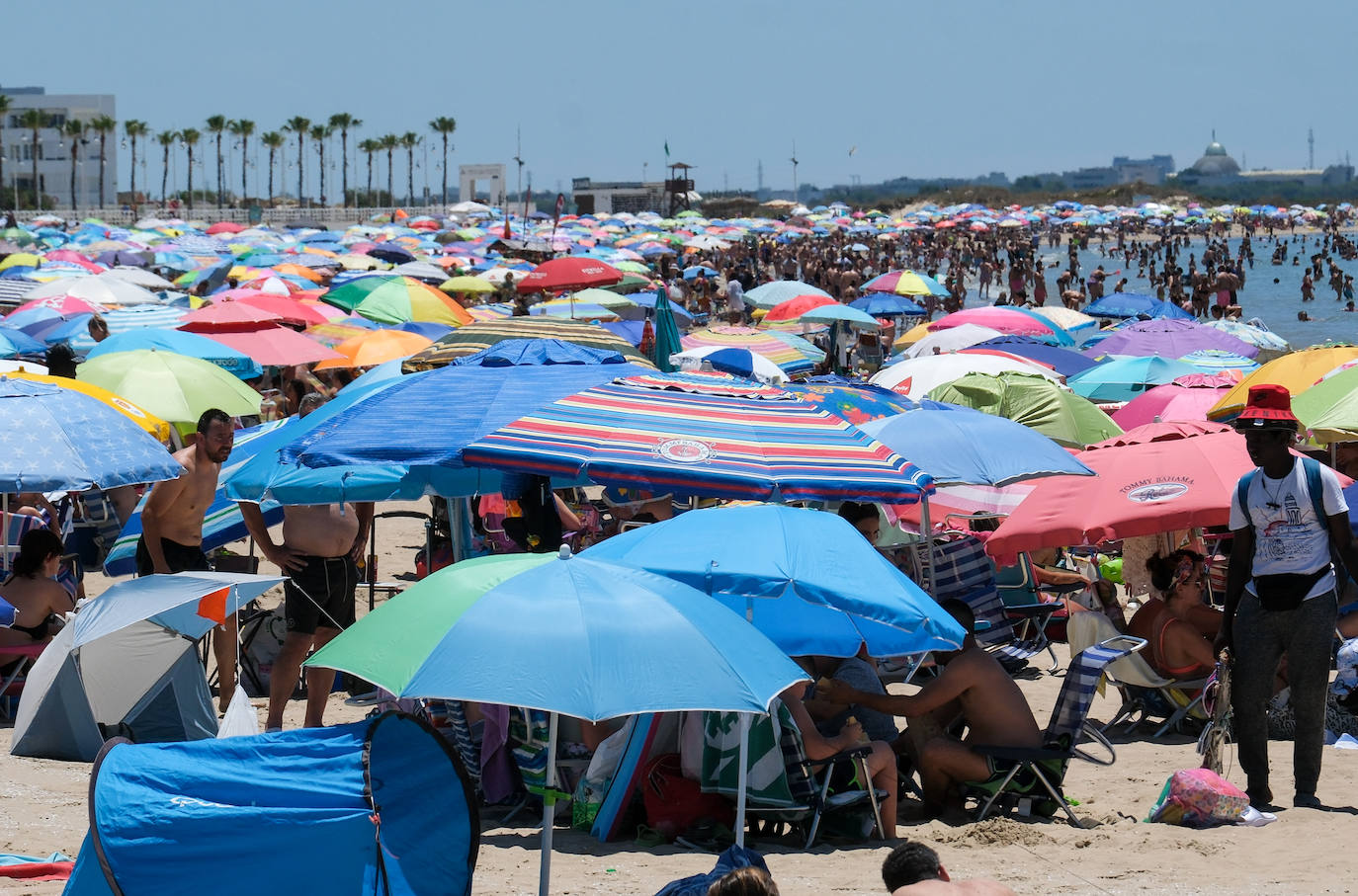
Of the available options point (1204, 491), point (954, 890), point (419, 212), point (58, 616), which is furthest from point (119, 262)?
point (419, 212)

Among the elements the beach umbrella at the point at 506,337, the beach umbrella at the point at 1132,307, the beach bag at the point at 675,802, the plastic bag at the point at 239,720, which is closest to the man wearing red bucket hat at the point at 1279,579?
the beach bag at the point at 675,802

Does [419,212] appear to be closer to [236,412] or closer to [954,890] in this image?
[236,412]

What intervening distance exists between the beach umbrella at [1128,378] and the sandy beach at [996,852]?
737 centimetres

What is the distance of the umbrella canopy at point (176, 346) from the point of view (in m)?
11.7

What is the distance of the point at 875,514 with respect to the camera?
7176 mm

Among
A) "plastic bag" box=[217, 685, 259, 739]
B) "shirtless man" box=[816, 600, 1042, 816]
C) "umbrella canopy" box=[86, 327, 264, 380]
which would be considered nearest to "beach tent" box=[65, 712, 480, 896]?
"plastic bag" box=[217, 685, 259, 739]

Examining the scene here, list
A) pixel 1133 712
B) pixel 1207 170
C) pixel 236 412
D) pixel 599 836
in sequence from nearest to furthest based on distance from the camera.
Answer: pixel 599 836
pixel 1133 712
pixel 236 412
pixel 1207 170

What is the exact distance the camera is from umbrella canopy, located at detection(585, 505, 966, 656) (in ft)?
15.5

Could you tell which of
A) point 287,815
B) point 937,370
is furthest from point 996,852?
point 937,370

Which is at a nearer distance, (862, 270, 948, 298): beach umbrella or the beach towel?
the beach towel

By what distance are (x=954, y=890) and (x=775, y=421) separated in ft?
10.8

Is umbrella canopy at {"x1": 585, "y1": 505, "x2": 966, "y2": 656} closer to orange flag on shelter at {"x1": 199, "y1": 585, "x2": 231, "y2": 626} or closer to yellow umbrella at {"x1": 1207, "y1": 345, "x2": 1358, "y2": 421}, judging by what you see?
orange flag on shelter at {"x1": 199, "y1": 585, "x2": 231, "y2": 626}

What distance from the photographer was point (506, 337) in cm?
926

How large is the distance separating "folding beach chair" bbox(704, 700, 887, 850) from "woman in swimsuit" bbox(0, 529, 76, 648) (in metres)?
3.09
